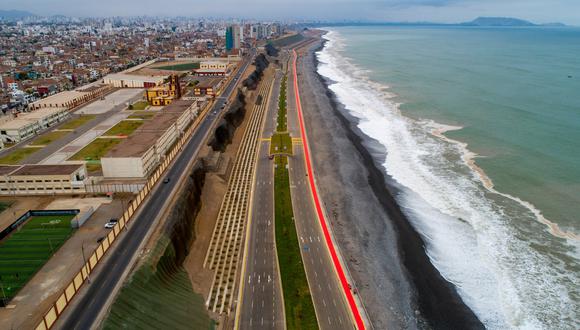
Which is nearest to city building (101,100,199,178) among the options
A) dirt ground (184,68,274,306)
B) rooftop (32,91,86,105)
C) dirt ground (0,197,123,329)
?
dirt ground (0,197,123,329)

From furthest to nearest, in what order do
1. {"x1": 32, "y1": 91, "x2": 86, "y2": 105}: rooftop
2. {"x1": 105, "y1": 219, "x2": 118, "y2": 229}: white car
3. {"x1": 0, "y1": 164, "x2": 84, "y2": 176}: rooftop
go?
{"x1": 32, "y1": 91, "x2": 86, "y2": 105}: rooftop, {"x1": 0, "y1": 164, "x2": 84, "y2": 176}: rooftop, {"x1": 105, "y1": 219, "x2": 118, "y2": 229}: white car

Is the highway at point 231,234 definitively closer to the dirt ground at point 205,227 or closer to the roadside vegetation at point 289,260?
the dirt ground at point 205,227

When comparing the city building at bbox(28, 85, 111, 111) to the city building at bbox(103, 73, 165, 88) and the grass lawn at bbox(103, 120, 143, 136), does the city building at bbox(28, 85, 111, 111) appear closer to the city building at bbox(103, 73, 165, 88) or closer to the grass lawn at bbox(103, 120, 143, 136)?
the city building at bbox(103, 73, 165, 88)

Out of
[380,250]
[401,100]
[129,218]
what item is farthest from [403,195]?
[401,100]

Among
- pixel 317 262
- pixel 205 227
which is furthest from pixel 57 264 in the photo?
pixel 317 262

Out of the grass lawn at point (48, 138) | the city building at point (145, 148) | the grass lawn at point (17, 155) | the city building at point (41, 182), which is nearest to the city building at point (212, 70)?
the city building at point (145, 148)
